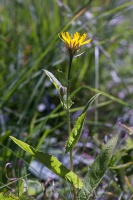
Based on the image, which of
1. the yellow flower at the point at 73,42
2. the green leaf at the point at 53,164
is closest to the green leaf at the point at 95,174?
the green leaf at the point at 53,164

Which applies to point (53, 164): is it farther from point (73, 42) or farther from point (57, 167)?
point (73, 42)

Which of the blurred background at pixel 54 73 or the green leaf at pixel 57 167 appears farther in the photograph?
the blurred background at pixel 54 73

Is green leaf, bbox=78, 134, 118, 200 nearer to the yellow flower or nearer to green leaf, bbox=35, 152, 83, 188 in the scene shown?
green leaf, bbox=35, 152, 83, 188

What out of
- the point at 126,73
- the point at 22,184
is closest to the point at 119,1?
the point at 126,73

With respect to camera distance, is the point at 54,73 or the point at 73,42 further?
the point at 54,73

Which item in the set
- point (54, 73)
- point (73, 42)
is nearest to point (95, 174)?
point (73, 42)

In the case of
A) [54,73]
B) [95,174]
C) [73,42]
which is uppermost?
[73,42]

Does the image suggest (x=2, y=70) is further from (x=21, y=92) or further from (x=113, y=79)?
(x=113, y=79)

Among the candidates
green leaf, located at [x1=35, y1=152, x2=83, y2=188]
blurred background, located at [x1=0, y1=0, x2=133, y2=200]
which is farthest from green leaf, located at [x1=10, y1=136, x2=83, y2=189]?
blurred background, located at [x1=0, y1=0, x2=133, y2=200]

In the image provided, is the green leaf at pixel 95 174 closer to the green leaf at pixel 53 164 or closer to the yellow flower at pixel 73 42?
the green leaf at pixel 53 164
